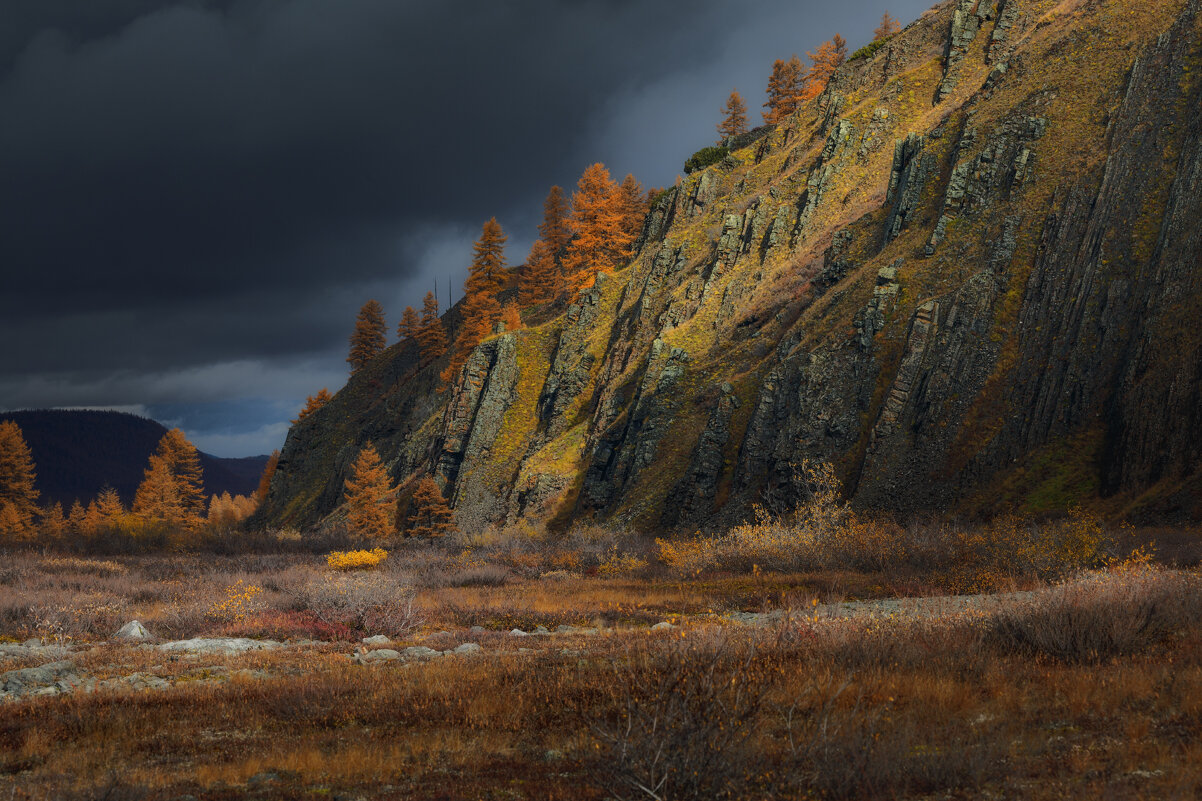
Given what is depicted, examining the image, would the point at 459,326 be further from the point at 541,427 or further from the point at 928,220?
the point at 928,220

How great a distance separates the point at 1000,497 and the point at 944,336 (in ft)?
27.3

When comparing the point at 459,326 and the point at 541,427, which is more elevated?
the point at 459,326

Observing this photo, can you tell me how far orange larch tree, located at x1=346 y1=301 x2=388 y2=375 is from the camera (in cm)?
10194

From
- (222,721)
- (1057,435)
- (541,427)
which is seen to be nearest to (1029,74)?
(1057,435)

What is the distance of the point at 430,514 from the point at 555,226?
4247cm

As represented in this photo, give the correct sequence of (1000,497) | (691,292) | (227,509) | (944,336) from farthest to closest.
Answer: (227,509), (691,292), (944,336), (1000,497)

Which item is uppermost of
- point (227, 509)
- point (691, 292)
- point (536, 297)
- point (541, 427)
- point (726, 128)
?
point (726, 128)

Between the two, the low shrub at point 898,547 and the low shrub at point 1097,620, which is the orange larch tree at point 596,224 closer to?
the low shrub at point 898,547

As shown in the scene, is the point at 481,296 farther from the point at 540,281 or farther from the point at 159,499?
the point at 159,499

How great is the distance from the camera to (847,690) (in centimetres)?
879

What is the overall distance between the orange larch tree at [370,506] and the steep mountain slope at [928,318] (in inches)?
209

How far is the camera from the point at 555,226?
293ft

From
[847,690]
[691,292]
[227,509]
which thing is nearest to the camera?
[847,690]

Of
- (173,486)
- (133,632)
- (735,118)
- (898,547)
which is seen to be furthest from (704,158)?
(133,632)
